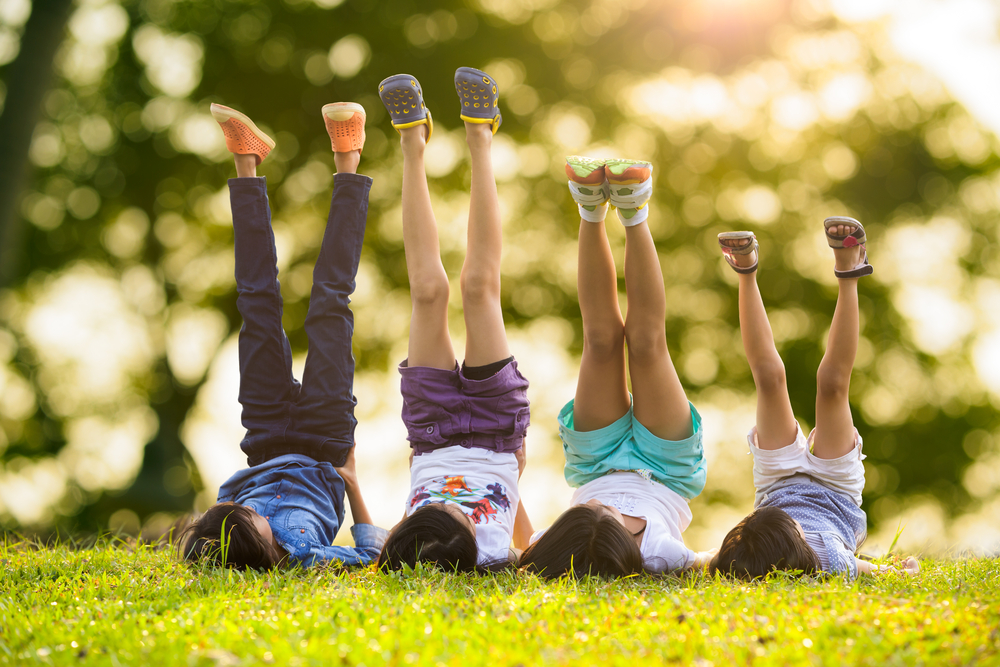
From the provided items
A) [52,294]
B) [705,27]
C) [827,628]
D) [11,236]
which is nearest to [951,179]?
[705,27]

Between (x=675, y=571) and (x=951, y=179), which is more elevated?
(x=951, y=179)

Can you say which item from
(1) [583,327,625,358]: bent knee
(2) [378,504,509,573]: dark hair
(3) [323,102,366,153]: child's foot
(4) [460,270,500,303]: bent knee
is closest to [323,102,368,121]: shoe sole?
(3) [323,102,366,153]: child's foot

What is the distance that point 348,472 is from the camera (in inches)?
160

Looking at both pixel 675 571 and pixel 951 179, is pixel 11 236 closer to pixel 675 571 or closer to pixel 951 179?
pixel 675 571

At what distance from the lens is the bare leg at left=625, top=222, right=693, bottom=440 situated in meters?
3.48

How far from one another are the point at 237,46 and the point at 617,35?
19.2 ft

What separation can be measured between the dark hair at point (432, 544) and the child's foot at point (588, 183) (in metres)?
1.56

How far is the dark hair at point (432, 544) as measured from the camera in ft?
9.77

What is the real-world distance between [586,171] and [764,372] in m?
1.55

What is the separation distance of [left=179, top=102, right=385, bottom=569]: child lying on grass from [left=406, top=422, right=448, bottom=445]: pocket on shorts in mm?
491

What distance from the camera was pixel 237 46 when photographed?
11242 mm

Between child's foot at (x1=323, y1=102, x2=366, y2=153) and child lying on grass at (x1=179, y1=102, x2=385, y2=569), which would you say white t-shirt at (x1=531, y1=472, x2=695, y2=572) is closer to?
child lying on grass at (x1=179, y1=102, x2=385, y2=569)

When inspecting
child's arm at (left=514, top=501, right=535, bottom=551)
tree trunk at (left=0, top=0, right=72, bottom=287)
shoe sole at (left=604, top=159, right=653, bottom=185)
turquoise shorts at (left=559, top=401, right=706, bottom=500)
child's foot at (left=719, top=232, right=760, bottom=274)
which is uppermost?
tree trunk at (left=0, top=0, right=72, bottom=287)

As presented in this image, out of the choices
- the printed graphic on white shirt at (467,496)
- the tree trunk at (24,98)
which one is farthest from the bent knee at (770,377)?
the tree trunk at (24,98)
